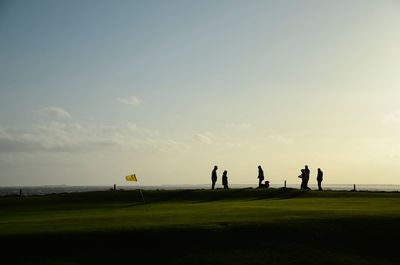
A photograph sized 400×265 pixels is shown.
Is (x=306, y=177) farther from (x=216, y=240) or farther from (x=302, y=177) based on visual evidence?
(x=216, y=240)

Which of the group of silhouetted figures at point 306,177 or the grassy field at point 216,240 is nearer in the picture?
the grassy field at point 216,240

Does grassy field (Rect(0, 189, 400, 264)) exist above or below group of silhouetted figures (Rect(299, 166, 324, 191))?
below

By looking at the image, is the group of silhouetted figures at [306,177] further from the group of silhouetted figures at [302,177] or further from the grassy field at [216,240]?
the grassy field at [216,240]

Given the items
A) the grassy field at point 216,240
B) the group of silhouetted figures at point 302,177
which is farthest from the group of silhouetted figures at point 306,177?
the grassy field at point 216,240

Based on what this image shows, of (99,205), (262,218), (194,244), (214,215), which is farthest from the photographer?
(99,205)

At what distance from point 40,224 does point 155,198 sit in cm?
2557

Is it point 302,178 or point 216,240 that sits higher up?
point 302,178

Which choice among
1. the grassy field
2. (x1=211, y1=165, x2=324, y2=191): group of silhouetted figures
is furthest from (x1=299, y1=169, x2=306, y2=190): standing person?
the grassy field

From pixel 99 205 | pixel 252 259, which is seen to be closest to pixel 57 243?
pixel 252 259

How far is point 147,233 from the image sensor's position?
22641 millimetres

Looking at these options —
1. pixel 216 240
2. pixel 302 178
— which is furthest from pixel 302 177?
pixel 216 240

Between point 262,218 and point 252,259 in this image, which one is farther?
point 262,218

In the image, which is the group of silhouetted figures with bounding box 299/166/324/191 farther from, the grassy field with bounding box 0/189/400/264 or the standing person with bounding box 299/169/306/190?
the grassy field with bounding box 0/189/400/264

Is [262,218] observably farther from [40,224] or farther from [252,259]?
[40,224]
